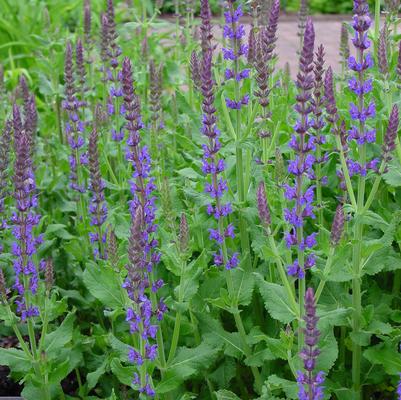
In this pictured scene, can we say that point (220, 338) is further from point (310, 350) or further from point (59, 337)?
point (310, 350)

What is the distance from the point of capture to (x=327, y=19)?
16.1m

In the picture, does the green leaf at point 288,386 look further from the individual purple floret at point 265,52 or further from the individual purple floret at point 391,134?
the individual purple floret at point 265,52

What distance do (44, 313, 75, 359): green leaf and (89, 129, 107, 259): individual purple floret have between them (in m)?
0.45

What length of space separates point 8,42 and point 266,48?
667 cm

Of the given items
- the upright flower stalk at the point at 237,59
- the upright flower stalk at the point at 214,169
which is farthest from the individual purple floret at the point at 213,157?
the upright flower stalk at the point at 237,59

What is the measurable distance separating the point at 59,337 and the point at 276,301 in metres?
1.13

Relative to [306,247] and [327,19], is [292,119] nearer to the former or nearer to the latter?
[306,247]

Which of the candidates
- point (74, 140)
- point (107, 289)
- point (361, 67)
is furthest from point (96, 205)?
point (361, 67)

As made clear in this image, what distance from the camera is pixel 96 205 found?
4.14 m

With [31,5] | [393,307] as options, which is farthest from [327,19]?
[393,307]

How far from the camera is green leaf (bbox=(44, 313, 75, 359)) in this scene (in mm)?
3688

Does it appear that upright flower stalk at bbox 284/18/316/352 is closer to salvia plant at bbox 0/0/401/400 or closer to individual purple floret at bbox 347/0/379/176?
salvia plant at bbox 0/0/401/400

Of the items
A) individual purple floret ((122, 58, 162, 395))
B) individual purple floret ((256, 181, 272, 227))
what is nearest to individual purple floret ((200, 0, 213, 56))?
individual purple floret ((122, 58, 162, 395))

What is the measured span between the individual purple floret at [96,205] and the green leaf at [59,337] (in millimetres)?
450
